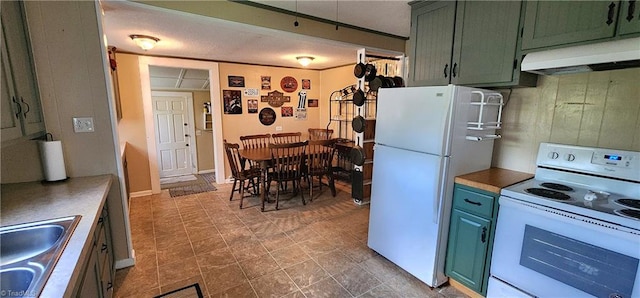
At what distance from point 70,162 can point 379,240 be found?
8.59ft

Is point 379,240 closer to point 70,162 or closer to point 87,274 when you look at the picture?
point 87,274

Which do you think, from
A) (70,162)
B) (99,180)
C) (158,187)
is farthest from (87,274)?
(158,187)

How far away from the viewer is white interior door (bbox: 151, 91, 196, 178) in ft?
18.2

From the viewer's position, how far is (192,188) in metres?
4.75

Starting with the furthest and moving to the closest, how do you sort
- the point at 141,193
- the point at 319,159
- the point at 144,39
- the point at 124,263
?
the point at 141,193 → the point at 319,159 → the point at 144,39 → the point at 124,263

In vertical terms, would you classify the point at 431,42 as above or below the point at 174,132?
above

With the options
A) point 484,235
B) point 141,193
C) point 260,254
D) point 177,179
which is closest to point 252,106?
point 177,179

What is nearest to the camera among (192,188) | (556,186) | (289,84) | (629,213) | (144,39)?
(629,213)

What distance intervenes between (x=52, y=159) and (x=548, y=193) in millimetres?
3325

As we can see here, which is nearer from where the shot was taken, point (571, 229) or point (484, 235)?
point (571, 229)

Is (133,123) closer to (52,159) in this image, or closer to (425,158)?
(52,159)

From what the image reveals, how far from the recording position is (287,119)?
5.54 metres

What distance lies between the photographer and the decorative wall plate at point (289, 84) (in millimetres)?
5371

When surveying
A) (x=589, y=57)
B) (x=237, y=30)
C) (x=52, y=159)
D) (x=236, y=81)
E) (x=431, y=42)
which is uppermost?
(x=237, y=30)
